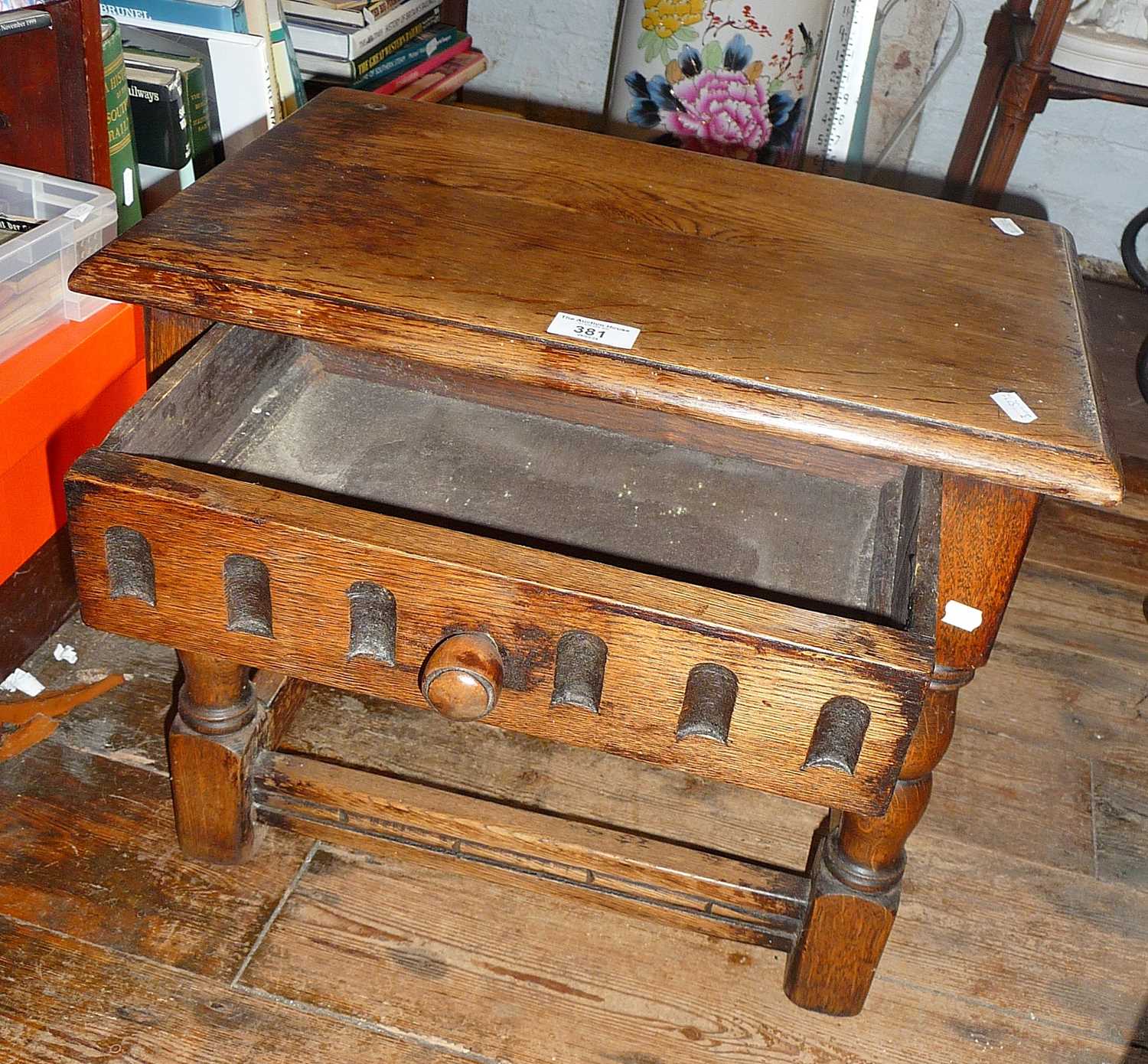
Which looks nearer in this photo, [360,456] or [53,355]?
[360,456]

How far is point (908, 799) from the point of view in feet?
2.65

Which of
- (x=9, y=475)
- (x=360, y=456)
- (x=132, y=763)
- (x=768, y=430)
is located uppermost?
(x=768, y=430)

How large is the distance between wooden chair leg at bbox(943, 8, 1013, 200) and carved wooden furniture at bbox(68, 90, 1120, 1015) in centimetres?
86

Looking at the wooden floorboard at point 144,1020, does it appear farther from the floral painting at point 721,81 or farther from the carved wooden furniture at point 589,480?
the floral painting at point 721,81

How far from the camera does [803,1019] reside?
3.03 ft

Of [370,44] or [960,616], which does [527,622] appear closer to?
[960,616]

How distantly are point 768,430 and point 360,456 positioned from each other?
1.04ft

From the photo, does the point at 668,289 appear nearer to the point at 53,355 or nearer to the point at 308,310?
the point at 308,310

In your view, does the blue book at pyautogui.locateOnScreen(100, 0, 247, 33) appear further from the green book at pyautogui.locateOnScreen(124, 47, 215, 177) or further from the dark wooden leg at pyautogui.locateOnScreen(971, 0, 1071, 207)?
the dark wooden leg at pyautogui.locateOnScreen(971, 0, 1071, 207)

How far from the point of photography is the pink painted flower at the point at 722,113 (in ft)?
5.02

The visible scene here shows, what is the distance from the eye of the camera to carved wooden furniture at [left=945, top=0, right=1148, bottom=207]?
1443mm

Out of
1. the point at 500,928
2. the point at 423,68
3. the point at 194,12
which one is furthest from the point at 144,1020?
the point at 423,68

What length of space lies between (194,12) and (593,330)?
2.64 feet

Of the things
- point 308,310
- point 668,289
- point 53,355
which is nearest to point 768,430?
point 668,289
